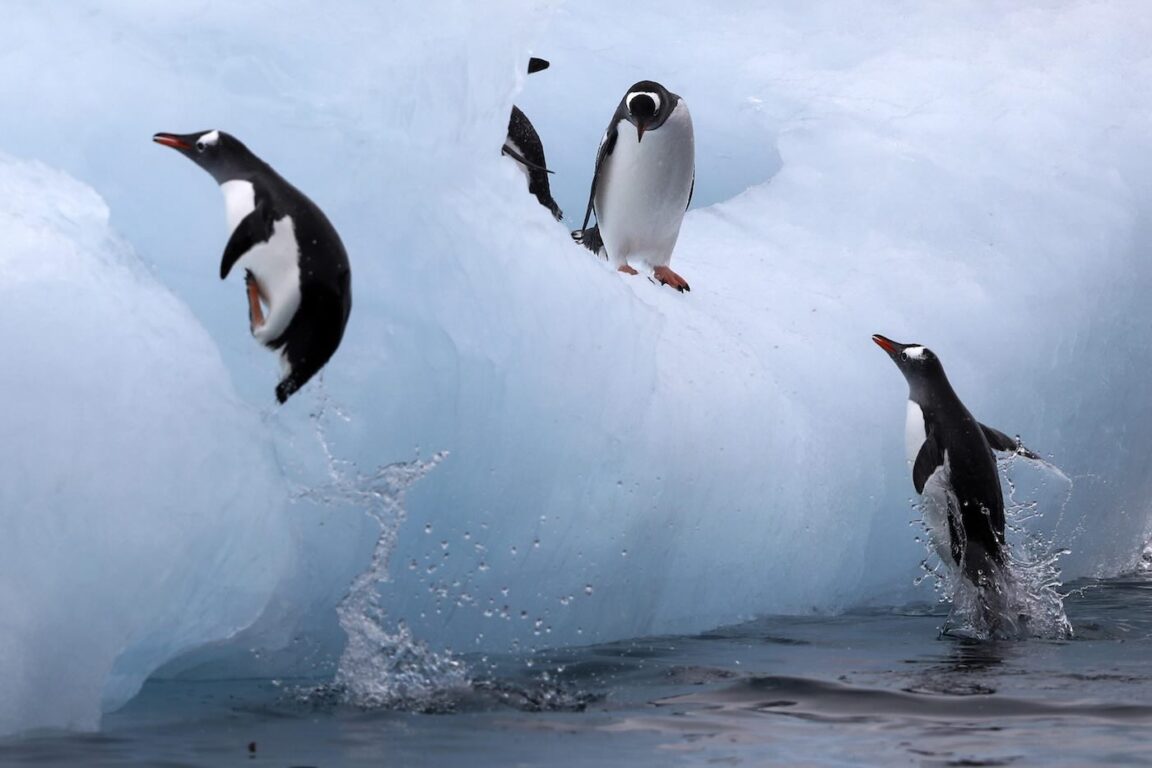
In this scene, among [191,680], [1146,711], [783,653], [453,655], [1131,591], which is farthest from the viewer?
[1131,591]

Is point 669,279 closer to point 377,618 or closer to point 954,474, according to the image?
point 954,474

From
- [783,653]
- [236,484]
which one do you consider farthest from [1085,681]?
[236,484]

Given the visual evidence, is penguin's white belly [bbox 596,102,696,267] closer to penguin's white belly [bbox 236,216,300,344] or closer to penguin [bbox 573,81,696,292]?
penguin [bbox 573,81,696,292]

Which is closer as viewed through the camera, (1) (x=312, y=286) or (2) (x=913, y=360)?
(1) (x=312, y=286)

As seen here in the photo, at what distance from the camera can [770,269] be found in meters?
7.05

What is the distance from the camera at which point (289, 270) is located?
3646 mm

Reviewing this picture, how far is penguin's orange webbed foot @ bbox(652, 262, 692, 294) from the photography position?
20.8 ft

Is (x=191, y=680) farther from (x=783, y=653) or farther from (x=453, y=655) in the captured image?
(x=783, y=653)

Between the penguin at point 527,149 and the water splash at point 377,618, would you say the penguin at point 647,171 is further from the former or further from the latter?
the water splash at point 377,618

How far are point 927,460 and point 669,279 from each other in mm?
1109

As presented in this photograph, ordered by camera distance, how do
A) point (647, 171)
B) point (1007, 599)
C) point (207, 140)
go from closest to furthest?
point (207, 140) → point (1007, 599) → point (647, 171)

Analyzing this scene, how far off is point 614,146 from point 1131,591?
2.41m

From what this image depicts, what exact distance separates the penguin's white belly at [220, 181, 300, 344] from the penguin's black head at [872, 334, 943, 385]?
279cm

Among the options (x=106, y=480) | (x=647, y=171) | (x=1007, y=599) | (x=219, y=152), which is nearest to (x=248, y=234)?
(x=219, y=152)
